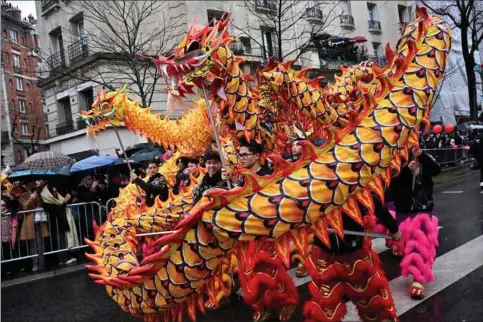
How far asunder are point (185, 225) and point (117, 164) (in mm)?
7554

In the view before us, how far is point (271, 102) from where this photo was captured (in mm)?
5543

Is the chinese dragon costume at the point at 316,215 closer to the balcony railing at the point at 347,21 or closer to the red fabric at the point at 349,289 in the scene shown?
the red fabric at the point at 349,289

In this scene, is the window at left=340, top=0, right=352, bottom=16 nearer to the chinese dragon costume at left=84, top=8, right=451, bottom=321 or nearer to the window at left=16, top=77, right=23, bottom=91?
the chinese dragon costume at left=84, top=8, right=451, bottom=321

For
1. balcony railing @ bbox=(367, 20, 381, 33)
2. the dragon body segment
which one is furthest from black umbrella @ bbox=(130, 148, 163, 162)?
balcony railing @ bbox=(367, 20, 381, 33)

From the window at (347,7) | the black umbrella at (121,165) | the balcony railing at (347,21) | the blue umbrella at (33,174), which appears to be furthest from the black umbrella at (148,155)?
the window at (347,7)

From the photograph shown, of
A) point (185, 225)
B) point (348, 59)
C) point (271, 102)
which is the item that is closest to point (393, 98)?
point (185, 225)

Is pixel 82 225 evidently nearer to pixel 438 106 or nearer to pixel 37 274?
pixel 37 274

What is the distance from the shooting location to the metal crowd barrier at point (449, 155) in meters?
16.8

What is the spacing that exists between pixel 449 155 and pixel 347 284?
16.7m

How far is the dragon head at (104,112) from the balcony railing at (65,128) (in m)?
13.3

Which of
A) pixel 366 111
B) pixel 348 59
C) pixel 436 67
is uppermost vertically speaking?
pixel 348 59

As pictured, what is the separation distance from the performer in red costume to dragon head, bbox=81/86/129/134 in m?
5.24

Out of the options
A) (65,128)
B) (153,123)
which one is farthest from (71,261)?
(65,128)

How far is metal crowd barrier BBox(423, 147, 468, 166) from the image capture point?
1675 centimetres
